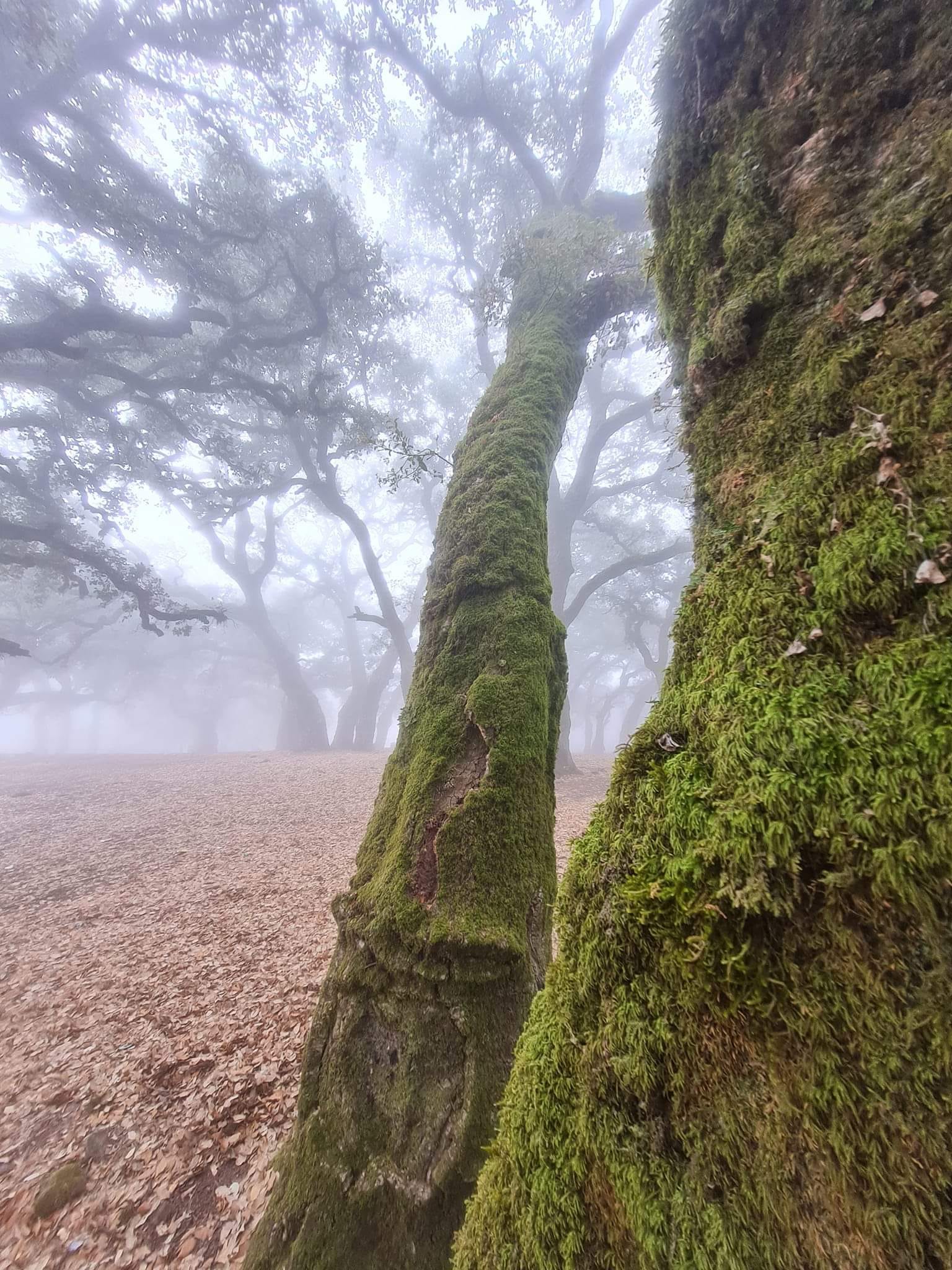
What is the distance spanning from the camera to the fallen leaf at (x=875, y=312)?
3.70 ft

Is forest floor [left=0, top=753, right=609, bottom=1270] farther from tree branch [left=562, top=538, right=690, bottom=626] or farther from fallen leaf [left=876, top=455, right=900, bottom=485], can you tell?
tree branch [left=562, top=538, right=690, bottom=626]

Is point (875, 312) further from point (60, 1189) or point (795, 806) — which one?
point (60, 1189)

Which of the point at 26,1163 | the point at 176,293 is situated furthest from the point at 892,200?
the point at 176,293

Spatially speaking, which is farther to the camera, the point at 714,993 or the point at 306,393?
the point at 306,393

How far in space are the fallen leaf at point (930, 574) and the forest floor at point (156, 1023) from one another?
3927 millimetres

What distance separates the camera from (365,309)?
14.3 metres

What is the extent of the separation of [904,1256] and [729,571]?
1173mm

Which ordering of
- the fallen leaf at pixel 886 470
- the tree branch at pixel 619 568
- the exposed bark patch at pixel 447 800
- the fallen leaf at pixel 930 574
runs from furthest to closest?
the tree branch at pixel 619 568 → the exposed bark patch at pixel 447 800 → the fallen leaf at pixel 886 470 → the fallen leaf at pixel 930 574

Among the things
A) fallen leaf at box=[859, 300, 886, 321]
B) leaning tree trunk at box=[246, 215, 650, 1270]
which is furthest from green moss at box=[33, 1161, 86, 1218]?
fallen leaf at box=[859, 300, 886, 321]

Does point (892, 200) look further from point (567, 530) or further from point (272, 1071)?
point (567, 530)

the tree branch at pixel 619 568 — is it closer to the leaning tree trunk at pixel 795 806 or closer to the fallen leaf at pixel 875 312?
the leaning tree trunk at pixel 795 806

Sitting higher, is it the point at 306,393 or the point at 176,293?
the point at 176,293

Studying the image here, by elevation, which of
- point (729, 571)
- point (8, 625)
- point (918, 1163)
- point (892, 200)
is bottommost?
point (918, 1163)

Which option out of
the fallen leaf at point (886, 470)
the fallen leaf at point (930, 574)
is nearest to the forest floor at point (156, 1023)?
the fallen leaf at point (930, 574)
